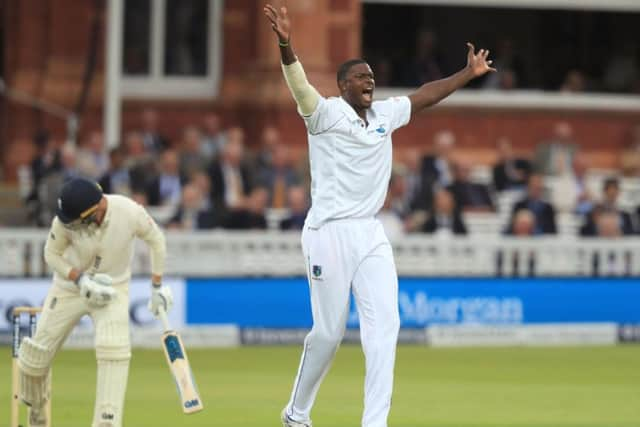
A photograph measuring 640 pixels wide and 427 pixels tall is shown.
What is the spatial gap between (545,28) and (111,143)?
8.27 meters

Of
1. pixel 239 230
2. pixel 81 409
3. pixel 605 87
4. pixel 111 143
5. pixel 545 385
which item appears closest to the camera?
pixel 81 409

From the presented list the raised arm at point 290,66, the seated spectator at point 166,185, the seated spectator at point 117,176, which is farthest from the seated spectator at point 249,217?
the raised arm at point 290,66

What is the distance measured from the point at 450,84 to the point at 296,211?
8757mm

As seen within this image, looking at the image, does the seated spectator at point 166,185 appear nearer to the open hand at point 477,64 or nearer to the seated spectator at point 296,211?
the seated spectator at point 296,211

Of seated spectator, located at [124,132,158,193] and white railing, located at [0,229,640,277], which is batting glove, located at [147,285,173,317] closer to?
white railing, located at [0,229,640,277]

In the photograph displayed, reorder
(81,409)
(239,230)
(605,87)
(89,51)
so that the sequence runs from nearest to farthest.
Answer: (81,409) < (239,230) < (89,51) < (605,87)

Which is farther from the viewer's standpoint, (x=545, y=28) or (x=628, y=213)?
(x=545, y=28)

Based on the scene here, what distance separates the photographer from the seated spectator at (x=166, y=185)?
1903cm

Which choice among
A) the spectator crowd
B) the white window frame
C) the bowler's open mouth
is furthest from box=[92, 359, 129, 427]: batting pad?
the white window frame

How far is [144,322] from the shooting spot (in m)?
17.4

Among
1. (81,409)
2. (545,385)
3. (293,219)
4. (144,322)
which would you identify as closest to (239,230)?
(293,219)

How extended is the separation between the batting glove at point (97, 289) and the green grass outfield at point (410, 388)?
173 centimetres

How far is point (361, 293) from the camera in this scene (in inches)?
387

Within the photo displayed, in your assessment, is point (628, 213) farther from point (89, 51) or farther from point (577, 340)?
point (89, 51)
